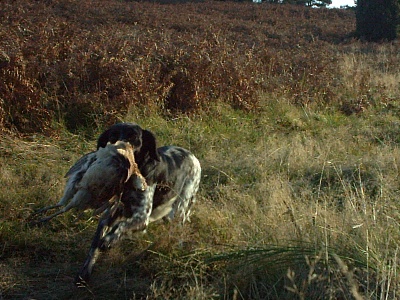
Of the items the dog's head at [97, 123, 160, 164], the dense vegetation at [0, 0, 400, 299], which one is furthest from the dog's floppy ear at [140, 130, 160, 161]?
the dense vegetation at [0, 0, 400, 299]

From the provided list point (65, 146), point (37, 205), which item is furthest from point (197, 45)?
point (37, 205)

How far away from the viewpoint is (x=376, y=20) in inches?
785

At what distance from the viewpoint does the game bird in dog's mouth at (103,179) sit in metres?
3.55

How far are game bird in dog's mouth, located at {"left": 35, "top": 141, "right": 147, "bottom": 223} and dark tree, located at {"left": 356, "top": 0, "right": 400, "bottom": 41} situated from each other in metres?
17.4

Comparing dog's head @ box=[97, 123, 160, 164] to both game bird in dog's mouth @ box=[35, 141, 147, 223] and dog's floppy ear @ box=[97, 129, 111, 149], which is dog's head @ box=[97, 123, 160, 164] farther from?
game bird in dog's mouth @ box=[35, 141, 147, 223]

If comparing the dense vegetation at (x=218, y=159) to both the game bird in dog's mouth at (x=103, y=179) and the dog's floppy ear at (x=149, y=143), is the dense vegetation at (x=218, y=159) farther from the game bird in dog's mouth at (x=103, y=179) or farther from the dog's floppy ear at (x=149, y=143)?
the dog's floppy ear at (x=149, y=143)

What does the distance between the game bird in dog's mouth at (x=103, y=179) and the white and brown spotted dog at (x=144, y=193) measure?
0.43 ft

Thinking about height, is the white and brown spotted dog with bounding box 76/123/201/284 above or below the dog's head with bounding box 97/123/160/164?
below

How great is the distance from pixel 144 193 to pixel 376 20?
58.5 feet

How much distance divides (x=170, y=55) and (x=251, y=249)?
17.0ft

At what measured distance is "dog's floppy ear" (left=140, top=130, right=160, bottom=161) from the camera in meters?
4.03

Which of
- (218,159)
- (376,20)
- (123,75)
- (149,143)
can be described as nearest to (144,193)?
(149,143)

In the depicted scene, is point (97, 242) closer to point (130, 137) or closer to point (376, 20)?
point (130, 137)

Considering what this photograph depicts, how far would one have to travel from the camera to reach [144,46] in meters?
8.46
